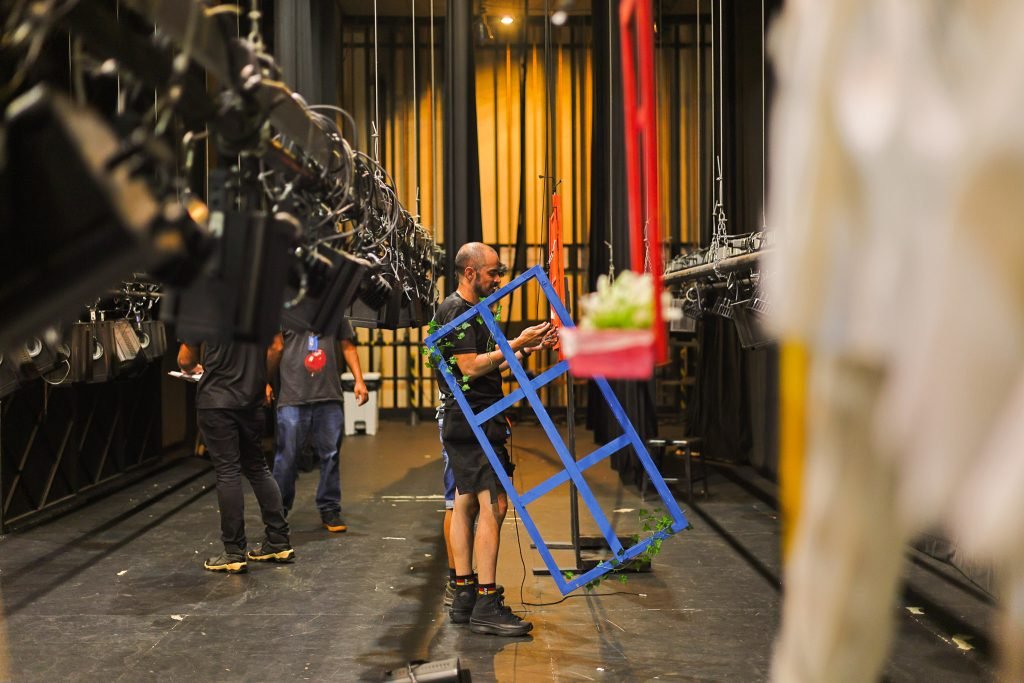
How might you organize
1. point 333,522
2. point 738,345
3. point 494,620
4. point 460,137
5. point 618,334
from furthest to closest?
point 738,345
point 460,137
point 333,522
point 494,620
point 618,334

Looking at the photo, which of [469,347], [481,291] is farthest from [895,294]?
[481,291]

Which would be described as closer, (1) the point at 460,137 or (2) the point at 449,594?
(2) the point at 449,594

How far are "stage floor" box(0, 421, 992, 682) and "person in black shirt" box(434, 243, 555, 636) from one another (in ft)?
0.47

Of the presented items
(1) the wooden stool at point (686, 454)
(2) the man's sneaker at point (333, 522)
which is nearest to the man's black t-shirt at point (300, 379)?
(2) the man's sneaker at point (333, 522)

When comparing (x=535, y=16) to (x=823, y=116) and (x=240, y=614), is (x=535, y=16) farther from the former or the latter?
(x=823, y=116)

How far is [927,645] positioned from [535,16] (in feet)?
39.3

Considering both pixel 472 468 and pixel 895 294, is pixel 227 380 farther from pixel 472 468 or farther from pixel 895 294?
pixel 895 294

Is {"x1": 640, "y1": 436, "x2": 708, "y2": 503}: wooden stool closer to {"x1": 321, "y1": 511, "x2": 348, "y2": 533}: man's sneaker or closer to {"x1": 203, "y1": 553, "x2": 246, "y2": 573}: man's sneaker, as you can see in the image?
{"x1": 321, "y1": 511, "x2": 348, "y2": 533}: man's sneaker

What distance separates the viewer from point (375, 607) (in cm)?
520

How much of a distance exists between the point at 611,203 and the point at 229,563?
4791mm

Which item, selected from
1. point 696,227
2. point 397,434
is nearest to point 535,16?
point 696,227

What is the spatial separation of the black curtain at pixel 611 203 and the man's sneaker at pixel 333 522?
2794mm

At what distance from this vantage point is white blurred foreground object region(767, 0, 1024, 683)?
2.45 feet

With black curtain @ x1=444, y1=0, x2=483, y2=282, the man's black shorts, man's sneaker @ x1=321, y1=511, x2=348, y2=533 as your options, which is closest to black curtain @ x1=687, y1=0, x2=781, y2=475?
black curtain @ x1=444, y1=0, x2=483, y2=282
